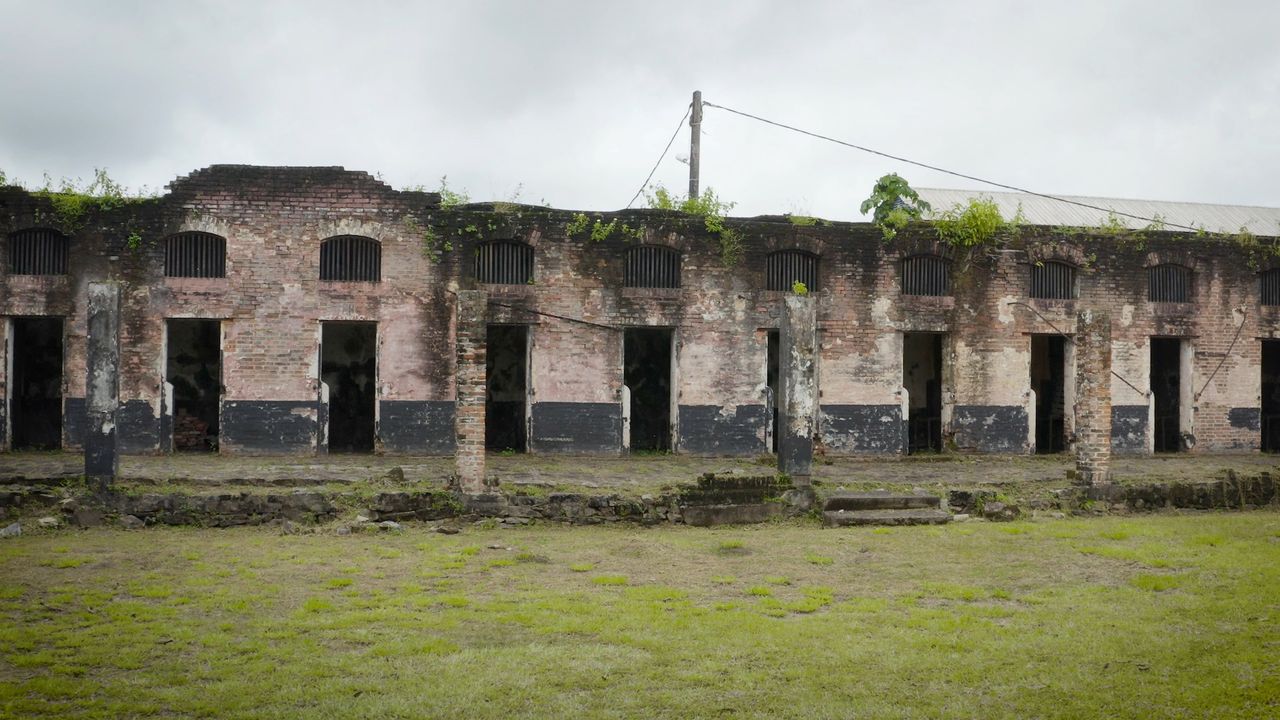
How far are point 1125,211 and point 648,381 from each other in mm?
16888

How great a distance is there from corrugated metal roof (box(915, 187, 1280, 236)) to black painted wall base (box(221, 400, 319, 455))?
18.3 metres

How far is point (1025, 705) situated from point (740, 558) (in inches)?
181

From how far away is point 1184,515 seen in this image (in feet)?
44.1

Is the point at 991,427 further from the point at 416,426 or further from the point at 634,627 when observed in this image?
the point at 634,627

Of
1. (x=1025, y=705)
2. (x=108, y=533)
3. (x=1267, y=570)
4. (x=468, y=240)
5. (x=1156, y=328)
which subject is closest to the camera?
(x=1025, y=705)

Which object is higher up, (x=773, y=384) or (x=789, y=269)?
(x=789, y=269)

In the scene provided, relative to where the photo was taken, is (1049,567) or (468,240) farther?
(468,240)

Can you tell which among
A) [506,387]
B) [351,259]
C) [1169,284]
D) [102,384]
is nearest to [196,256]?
[351,259]

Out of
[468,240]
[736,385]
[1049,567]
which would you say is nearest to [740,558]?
[1049,567]

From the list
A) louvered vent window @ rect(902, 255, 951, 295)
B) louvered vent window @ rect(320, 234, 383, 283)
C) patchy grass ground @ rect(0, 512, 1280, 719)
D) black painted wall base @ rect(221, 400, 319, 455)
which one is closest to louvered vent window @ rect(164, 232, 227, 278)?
louvered vent window @ rect(320, 234, 383, 283)

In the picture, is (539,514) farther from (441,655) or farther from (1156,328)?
(1156,328)

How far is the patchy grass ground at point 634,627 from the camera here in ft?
17.9

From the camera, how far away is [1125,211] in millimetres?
28703

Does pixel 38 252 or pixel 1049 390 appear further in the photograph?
pixel 1049 390
